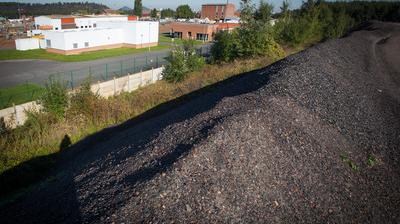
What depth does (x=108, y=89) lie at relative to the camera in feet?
76.1

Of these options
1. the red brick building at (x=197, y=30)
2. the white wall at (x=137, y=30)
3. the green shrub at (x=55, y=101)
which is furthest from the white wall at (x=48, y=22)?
the green shrub at (x=55, y=101)

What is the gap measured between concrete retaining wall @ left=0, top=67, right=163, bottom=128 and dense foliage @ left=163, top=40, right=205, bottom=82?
2.15m

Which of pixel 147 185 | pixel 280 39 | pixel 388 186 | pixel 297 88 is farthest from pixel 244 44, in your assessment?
pixel 147 185

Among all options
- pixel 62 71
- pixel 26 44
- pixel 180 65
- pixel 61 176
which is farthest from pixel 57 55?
pixel 61 176

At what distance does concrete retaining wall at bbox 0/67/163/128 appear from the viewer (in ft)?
54.6

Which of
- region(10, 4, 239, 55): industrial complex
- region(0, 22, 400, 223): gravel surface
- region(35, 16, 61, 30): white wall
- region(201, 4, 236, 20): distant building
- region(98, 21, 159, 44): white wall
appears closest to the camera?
region(0, 22, 400, 223): gravel surface

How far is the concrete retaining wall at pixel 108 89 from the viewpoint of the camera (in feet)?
54.6

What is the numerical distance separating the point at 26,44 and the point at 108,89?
28.6m

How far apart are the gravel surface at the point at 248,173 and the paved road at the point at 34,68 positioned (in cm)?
2085

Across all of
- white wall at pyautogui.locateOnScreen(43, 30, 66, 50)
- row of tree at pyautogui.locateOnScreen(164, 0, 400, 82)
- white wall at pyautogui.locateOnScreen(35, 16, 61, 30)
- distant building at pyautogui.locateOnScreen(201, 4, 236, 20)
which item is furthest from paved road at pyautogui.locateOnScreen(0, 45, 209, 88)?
distant building at pyautogui.locateOnScreen(201, 4, 236, 20)

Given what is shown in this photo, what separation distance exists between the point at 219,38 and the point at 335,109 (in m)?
20.4

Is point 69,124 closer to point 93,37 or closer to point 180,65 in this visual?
point 180,65

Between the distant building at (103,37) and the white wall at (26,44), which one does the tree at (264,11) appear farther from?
the white wall at (26,44)

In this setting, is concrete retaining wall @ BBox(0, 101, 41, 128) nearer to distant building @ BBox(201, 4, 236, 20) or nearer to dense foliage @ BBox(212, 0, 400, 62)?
dense foliage @ BBox(212, 0, 400, 62)
